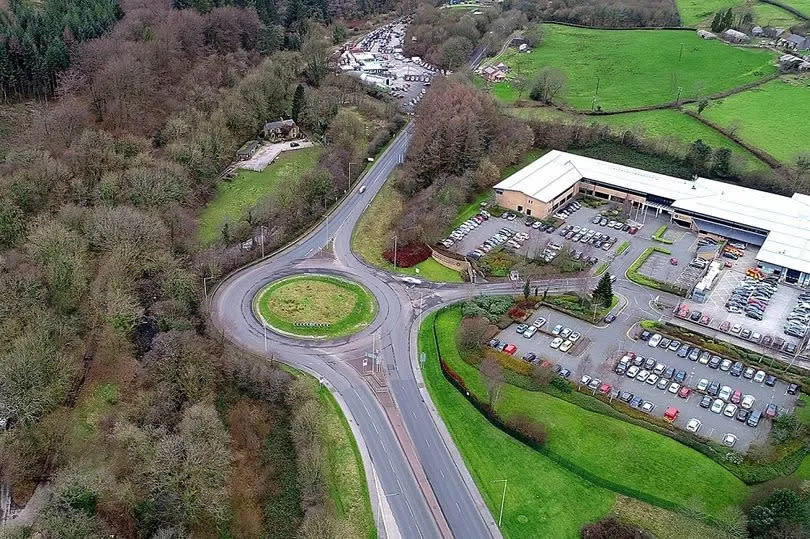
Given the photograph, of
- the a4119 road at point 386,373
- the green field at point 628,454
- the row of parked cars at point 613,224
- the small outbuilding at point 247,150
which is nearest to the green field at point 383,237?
the a4119 road at point 386,373

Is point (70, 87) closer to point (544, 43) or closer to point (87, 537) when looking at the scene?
point (87, 537)

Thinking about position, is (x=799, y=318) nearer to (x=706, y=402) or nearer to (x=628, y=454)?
(x=706, y=402)

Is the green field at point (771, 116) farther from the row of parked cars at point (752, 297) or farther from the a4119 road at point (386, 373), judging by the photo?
the a4119 road at point (386, 373)

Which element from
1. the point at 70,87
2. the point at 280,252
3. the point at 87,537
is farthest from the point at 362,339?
the point at 70,87

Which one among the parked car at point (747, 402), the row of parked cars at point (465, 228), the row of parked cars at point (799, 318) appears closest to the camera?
the parked car at point (747, 402)

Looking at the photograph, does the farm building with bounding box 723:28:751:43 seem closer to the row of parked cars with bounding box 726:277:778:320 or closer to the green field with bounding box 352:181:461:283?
the row of parked cars with bounding box 726:277:778:320

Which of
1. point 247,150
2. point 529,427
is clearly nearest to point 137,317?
point 529,427

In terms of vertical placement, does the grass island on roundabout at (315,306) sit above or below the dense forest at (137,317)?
below
